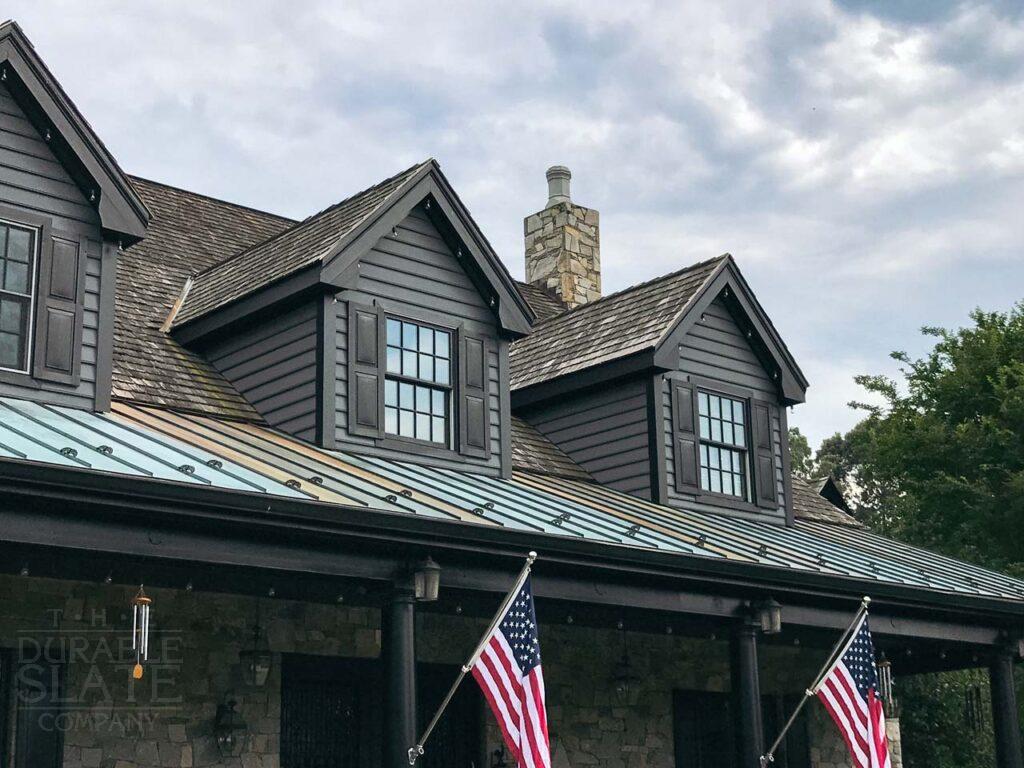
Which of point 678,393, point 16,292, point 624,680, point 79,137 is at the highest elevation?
point 79,137

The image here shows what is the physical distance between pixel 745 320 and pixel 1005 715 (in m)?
5.59

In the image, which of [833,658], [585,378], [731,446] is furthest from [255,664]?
[731,446]

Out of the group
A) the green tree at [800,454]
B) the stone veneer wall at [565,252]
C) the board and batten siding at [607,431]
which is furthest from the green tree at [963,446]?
the green tree at [800,454]

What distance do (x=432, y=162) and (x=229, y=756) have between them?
21.6 feet

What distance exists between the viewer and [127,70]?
15.7 m

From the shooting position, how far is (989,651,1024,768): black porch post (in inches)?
626

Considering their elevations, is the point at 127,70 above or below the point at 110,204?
above

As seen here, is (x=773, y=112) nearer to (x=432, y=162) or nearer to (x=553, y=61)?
(x=553, y=61)

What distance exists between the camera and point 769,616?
1428 cm

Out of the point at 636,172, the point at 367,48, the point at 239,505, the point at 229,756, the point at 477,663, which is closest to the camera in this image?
the point at 239,505

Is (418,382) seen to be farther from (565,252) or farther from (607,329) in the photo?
(565,252)

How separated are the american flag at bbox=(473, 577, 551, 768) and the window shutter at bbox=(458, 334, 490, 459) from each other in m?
4.06

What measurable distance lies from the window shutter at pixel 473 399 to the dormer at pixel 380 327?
0.01 meters

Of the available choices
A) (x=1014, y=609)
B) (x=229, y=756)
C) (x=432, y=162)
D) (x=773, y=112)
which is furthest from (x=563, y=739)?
(x=773, y=112)
